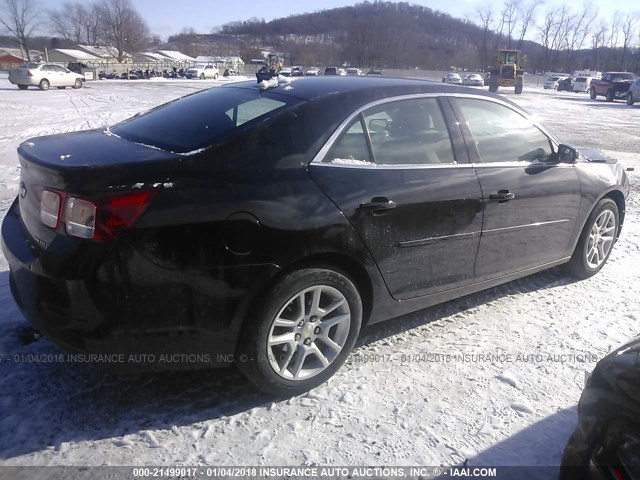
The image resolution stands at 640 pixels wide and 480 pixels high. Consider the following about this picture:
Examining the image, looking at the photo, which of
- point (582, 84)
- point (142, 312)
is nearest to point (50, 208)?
point (142, 312)

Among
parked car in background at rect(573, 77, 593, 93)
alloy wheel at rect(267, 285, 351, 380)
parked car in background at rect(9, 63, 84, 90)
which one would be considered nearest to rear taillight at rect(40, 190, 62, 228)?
alloy wheel at rect(267, 285, 351, 380)

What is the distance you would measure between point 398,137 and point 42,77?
31.7 meters

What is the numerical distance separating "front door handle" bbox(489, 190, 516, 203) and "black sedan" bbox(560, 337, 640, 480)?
1597 mm

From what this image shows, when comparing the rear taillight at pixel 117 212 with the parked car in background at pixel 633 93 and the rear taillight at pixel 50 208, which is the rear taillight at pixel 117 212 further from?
the parked car in background at pixel 633 93

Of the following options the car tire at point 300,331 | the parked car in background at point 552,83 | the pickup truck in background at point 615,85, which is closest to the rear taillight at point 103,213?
the car tire at point 300,331

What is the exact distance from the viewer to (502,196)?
11.5 feet

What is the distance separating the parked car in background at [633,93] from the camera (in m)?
28.7

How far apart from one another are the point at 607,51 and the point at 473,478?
120 m

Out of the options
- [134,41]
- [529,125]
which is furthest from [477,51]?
[529,125]

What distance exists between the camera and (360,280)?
116 inches

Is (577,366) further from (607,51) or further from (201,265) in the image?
(607,51)

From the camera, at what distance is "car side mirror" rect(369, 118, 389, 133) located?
3041 mm

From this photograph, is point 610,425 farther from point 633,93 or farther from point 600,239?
point 633,93

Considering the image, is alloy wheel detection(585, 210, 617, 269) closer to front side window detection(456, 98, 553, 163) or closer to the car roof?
front side window detection(456, 98, 553, 163)
